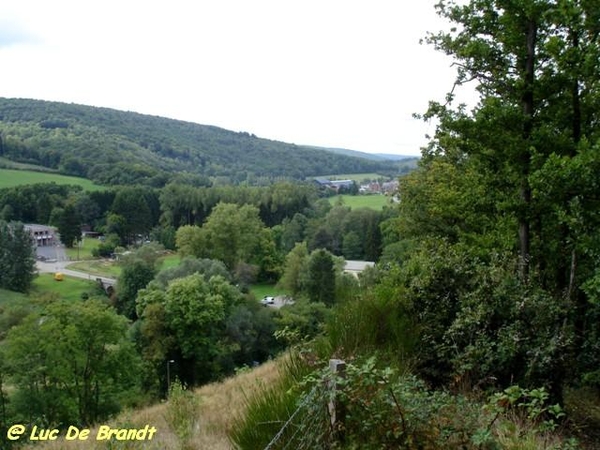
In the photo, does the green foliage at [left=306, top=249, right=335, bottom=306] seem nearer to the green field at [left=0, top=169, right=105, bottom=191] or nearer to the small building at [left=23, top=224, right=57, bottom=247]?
the small building at [left=23, top=224, right=57, bottom=247]

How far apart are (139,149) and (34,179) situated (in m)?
47.5

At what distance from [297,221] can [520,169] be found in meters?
62.7

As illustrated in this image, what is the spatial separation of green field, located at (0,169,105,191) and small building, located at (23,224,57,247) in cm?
1380

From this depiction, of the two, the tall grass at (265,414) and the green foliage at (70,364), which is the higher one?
the tall grass at (265,414)

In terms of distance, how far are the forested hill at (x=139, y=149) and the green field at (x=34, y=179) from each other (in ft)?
14.3

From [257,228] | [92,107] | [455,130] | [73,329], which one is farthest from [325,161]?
[455,130]

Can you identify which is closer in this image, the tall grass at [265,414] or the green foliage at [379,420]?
the green foliage at [379,420]

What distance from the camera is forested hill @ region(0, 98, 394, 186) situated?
104338mm

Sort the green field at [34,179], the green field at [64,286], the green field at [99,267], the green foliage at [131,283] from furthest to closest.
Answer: the green field at [34,179], the green field at [99,267], the green field at [64,286], the green foliage at [131,283]

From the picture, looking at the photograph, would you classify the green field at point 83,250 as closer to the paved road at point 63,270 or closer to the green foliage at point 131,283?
the paved road at point 63,270

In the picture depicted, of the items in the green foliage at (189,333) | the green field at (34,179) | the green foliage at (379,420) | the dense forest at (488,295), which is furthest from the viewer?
the green field at (34,179)

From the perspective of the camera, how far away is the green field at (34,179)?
8444cm

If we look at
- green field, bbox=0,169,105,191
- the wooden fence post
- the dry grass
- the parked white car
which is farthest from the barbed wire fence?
green field, bbox=0,169,105,191

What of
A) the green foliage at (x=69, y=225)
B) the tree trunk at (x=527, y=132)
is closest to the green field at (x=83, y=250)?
the green foliage at (x=69, y=225)
